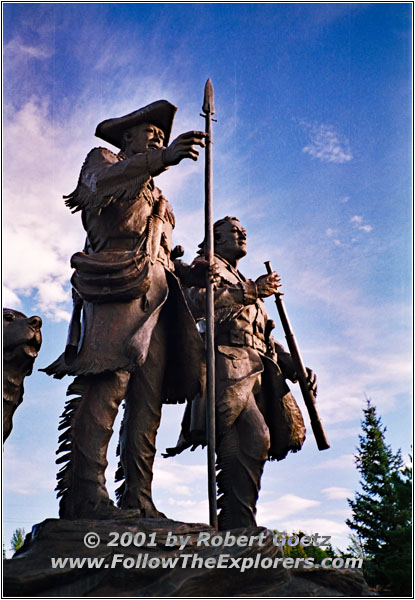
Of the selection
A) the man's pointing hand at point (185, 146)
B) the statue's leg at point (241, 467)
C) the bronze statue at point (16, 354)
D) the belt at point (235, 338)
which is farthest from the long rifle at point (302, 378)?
the bronze statue at point (16, 354)

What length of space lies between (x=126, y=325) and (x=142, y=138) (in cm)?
166

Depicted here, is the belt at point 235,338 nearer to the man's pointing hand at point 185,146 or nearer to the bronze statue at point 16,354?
the man's pointing hand at point 185,146

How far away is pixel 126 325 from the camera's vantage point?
525cm

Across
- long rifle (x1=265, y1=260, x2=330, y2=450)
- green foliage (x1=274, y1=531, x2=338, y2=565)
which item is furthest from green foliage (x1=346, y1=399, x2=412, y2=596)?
A: long rifle (x1=265, y1=260, x2=330, y2=450)

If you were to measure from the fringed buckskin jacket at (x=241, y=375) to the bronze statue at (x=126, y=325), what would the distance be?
2.03ft

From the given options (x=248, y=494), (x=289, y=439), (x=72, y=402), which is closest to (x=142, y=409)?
(x=72, y=402)

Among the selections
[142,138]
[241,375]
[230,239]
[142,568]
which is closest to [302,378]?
[241,375]

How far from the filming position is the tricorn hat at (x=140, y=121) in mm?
5840

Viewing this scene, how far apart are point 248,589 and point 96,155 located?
341 centimetres

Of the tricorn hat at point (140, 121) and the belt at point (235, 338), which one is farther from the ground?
the tricorn hat at point (140, 121)

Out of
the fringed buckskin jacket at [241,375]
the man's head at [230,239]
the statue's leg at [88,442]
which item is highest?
the man's head at [230,239]

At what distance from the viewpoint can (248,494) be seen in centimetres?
607

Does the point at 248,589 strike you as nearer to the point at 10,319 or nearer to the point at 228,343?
the point at 10,319

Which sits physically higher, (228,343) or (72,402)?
(228,343)
